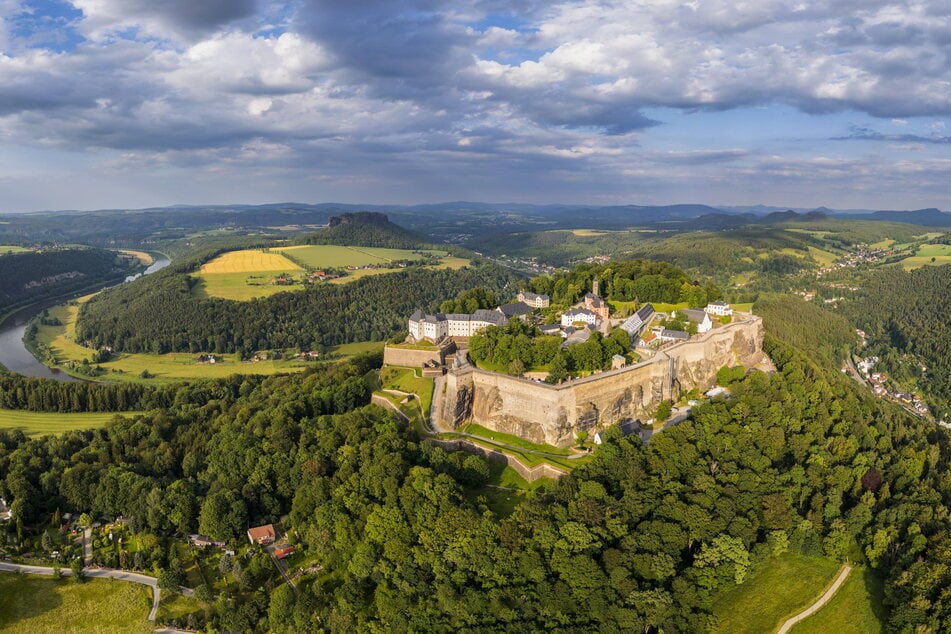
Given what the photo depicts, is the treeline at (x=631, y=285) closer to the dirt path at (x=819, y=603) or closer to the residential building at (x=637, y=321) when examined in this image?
the residential building at (x=637, y=321)

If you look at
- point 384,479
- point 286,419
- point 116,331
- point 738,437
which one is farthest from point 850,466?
point 116,331

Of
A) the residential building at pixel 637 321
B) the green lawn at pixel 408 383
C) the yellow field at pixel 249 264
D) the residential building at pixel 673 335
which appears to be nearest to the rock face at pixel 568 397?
the residential building at pixel 673 335

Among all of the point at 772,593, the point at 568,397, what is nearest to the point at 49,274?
the point at 568,397

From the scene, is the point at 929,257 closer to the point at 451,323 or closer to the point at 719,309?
the point at 719,309

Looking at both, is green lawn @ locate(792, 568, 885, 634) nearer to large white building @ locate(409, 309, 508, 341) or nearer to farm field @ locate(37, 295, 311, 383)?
large white building @ locate(409, 309, 508, 341)

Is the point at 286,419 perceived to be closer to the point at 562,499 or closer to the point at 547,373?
the point at 547,373
